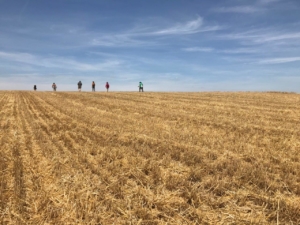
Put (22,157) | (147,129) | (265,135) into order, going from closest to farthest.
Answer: (22,157)
(265,135)
(147,129)

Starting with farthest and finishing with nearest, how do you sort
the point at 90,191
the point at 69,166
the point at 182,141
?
1. the point at 182,141
2. the point at 69,166
3. the point at 90,191

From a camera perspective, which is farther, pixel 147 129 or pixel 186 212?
pixel 147 129

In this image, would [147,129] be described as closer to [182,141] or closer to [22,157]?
[182,141]

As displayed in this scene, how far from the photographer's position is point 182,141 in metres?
9.27

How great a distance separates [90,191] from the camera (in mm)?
5004

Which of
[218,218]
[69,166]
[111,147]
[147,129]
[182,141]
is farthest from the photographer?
[147,129]

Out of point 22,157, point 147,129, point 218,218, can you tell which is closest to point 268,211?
point 218,218

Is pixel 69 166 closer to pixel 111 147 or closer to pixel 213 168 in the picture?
pixel 111 147

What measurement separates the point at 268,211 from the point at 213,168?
2066 mm

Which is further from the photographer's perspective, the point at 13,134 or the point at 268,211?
the point at 13,134

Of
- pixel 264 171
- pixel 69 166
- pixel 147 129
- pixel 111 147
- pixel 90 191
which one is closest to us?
pixel 90 191

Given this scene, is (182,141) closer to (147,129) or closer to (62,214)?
(147,129)

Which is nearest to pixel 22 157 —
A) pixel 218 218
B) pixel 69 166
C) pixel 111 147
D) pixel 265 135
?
pixel 69 166

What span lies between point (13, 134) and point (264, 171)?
29.7 feet
